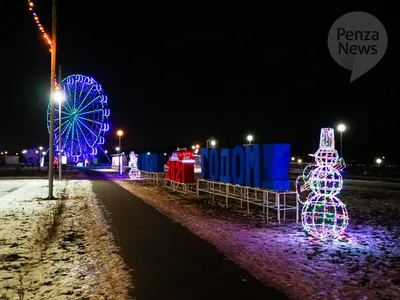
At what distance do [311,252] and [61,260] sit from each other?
16.2ft

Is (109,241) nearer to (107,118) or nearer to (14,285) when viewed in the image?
(14,285)

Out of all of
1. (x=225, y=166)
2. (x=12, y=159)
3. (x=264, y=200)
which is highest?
(x=12, y=159)

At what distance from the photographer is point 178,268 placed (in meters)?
7.12

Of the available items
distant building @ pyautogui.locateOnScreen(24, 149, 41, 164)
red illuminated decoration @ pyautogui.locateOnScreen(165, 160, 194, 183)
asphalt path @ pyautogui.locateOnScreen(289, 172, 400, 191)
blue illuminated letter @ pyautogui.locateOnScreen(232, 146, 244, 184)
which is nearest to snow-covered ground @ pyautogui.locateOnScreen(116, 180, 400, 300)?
blue illuminated letter @ pyautogui.locateOnScreen(232, 146, 244, 184)

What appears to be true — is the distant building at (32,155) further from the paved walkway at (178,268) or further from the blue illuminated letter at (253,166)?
the paved walkway at (178,268)

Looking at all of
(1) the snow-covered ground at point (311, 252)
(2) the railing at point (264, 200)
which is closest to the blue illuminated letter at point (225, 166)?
(2) the railing at point (264, 200)

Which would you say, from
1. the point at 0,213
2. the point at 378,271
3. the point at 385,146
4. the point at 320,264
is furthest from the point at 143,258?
the point at 385,146

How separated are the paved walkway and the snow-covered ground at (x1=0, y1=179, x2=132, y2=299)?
13.4 inches

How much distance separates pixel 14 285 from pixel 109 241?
3.19 metres

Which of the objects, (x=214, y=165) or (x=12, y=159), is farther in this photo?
(x=12, y=159)

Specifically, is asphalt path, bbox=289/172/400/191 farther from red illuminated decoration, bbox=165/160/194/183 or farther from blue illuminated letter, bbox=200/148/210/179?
blue illuminated letter, bbox=200/148/210/179

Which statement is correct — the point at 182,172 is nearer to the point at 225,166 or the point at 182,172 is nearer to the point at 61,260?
the point at 225,166

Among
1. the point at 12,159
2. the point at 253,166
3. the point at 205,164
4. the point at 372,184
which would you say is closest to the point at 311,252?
the point at 253,166

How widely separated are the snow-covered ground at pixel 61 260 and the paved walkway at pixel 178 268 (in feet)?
1.12
